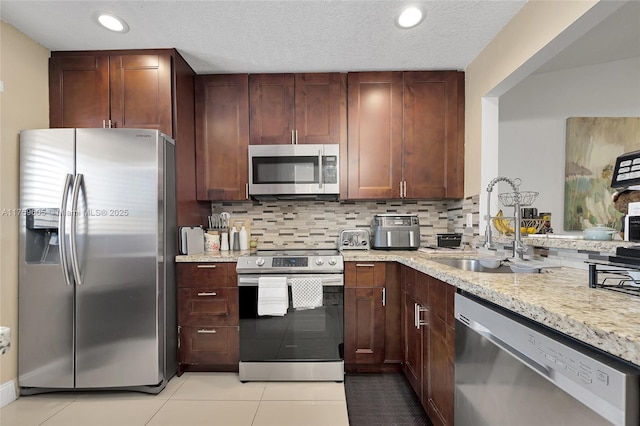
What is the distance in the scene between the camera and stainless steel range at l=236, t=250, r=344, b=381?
2.14m

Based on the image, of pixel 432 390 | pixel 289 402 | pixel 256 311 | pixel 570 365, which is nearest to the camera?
pixel 570 365

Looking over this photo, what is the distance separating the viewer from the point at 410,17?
1872 millimetres

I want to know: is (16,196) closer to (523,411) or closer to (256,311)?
(256,311)

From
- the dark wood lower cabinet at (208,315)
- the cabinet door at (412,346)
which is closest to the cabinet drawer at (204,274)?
the dark wood lower cabinet at (208,315)

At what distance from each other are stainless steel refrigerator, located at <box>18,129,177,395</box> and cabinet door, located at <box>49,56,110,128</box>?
1.15 feet

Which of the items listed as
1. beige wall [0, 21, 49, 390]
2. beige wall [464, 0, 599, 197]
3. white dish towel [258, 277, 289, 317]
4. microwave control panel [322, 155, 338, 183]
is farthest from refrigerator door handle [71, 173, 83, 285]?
beige wall [464, 0, 599, 197]

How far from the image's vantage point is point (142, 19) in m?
1.92

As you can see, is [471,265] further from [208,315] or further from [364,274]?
[208,315]

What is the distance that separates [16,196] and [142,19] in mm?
1407

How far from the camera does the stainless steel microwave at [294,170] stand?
2.54 m

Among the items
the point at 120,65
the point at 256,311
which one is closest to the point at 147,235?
the point at 256,311

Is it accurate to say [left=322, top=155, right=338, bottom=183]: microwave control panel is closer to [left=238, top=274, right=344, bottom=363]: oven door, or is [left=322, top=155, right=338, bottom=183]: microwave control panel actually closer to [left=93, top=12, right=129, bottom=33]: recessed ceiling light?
[left=238, top=274, right=344, bottom=363]: oven door

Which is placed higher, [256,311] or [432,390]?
[256,311]

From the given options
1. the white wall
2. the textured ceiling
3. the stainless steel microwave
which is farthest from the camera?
the white wall
